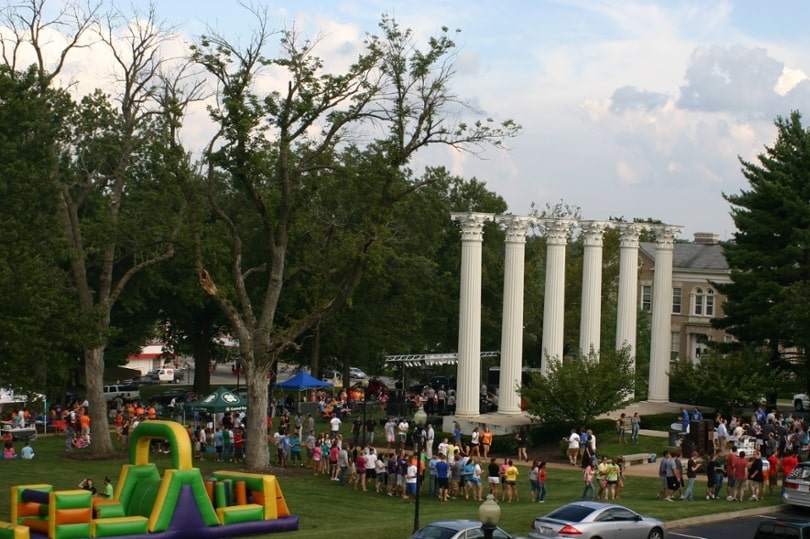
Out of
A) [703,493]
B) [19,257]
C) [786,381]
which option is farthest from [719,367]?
[19,257]

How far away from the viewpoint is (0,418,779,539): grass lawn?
2889 centimetres

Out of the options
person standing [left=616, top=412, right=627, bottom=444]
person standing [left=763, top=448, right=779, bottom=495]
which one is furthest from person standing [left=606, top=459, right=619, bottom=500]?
person standing [left=616, top=412, right=627, bottom=444]

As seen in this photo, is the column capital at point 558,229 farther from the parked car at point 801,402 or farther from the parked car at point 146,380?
the parked car at point 146,380

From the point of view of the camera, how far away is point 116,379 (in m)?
A: 76.6

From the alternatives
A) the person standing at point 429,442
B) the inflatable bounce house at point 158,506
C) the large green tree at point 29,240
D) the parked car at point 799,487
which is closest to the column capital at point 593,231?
the person standing at point 429,442

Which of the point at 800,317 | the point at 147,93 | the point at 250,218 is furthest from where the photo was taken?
the point at 250,218

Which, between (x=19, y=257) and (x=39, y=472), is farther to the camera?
(x=39, y=472)

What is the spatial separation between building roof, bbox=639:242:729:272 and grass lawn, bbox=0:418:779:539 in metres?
39.5

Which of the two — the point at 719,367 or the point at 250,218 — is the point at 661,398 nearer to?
the point at 719,367

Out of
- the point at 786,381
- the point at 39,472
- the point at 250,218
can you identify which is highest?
the point at 250,218

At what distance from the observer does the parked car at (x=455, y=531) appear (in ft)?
72.3

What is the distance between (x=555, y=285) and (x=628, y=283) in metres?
5.20

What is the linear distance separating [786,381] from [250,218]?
1072 inches

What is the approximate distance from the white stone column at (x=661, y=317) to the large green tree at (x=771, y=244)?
2874 millimetres
